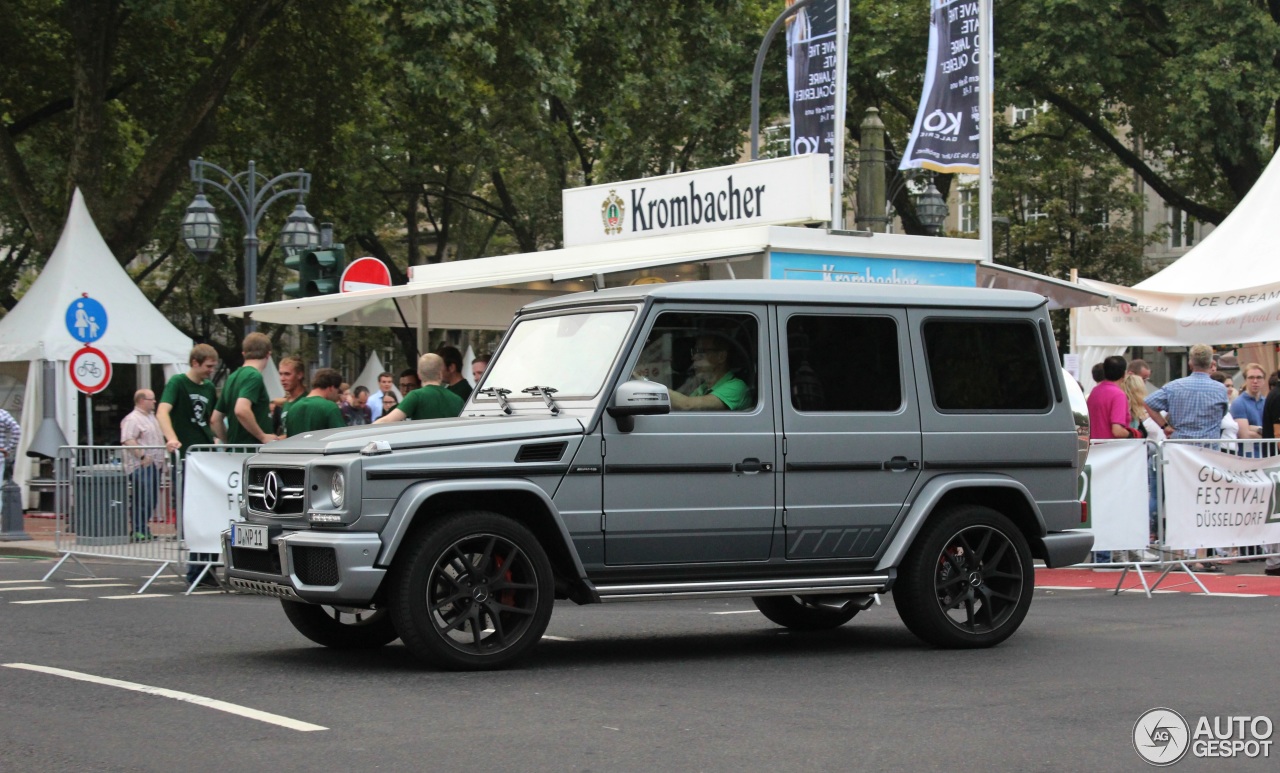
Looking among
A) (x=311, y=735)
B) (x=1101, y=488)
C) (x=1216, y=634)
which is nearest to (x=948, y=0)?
(x=1101, y=488)

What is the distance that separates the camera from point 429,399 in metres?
11.8

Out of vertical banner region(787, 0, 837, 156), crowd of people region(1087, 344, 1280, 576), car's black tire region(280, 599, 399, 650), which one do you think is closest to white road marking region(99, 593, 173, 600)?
car's black tire region(280, 599, 399, 650)

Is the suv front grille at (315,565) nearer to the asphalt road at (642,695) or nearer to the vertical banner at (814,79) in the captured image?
the asphalt road at (642,695)

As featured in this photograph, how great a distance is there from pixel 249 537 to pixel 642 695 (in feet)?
7.47

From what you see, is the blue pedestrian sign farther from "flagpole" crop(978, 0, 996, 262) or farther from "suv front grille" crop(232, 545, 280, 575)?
"suv front grille" crop(232, 545, 280, 575)

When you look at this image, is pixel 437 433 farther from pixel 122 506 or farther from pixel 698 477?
pixel 122 506

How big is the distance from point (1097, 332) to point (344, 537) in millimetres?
13327

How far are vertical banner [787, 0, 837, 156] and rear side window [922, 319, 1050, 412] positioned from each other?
A: 35.2 feet

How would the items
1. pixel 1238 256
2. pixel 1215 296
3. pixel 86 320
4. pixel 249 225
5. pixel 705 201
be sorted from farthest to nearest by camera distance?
pixel 249 225, pixel 86 320, pixel 1238 256, pixel 1215 296, pixel 705 201

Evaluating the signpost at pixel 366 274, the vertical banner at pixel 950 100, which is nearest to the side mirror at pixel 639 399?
the signpost at pixel 366 274

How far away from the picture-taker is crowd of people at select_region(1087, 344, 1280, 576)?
48.6 feet

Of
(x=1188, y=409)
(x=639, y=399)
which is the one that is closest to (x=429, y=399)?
(x=639, y=399)

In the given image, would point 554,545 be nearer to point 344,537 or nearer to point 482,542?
point 482,542

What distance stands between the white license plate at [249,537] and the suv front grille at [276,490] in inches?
4.0
